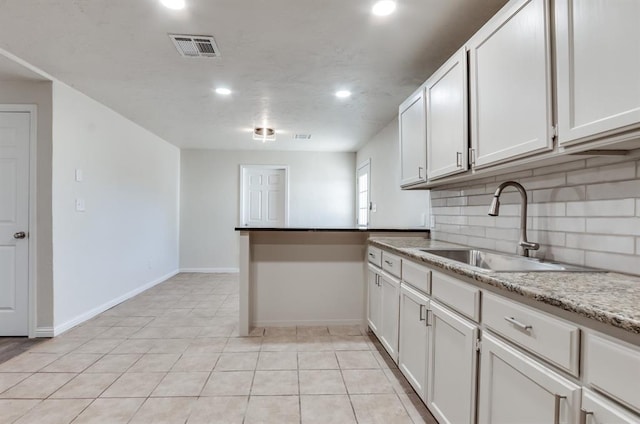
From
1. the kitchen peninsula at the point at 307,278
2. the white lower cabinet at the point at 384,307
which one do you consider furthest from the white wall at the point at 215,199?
the white lower cabinet at the point at 384,307

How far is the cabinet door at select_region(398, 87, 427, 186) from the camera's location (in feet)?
7.99

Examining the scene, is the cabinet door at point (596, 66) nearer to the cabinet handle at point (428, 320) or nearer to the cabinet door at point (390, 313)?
the cabinet handle at point (428, 320)

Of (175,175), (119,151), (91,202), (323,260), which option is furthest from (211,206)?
(323,260)

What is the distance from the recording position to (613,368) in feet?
2.56

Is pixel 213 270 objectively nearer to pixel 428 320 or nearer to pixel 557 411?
pixel 428 320

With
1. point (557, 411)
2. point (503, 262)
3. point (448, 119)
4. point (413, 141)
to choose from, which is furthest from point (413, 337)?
point (413, 141)

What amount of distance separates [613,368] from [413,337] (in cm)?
123

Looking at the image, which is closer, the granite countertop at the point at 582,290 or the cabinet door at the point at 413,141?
the granite countertop at the point at 582,290

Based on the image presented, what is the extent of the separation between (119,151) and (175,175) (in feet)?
6.12

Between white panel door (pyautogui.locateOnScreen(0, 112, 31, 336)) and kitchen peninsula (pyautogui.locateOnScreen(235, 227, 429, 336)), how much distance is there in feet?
6.45

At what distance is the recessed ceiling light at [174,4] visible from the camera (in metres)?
1.87

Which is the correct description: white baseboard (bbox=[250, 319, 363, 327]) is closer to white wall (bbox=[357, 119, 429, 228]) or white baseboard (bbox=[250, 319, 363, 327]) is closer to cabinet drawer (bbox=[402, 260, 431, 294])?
white wall (bbox=[357, 119, 429, 228])

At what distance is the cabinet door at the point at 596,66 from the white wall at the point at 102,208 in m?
3.69

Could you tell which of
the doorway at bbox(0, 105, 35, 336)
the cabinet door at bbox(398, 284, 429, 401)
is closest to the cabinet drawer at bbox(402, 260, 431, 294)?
the cabinet door at bbox(398, 284, 429, 401)
